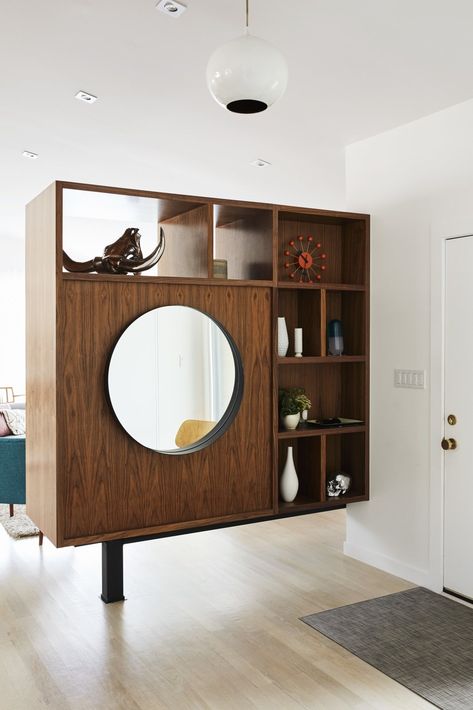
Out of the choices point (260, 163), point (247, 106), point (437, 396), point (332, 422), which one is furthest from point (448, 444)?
point (260, 163)

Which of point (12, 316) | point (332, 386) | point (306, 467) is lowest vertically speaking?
point (306, 467)

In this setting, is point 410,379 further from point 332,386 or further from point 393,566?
point 393,566

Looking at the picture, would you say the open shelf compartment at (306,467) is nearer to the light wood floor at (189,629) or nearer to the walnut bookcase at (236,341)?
the walnut bookcase at (236,341)

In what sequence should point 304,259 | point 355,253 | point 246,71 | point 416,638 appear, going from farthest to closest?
point 355,253 → point 304,259 → point 416,638 → point 246,71

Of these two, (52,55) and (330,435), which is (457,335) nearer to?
(330,435)

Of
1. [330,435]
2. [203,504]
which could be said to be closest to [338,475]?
[330,435]

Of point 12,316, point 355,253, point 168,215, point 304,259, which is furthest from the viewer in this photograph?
point 12,316

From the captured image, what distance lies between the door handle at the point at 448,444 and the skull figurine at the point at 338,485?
70cm

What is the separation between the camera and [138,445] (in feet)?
10.7

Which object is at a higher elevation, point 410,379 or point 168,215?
point 168,215

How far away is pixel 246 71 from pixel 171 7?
101 centimetres

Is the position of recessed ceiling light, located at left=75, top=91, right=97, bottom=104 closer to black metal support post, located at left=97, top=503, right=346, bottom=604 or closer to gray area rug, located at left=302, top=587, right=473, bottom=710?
black metal support post, located at left=97, top=503, right=346, bottom=604

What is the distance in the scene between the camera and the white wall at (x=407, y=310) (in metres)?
3.51

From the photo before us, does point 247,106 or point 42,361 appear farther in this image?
point 42,361
